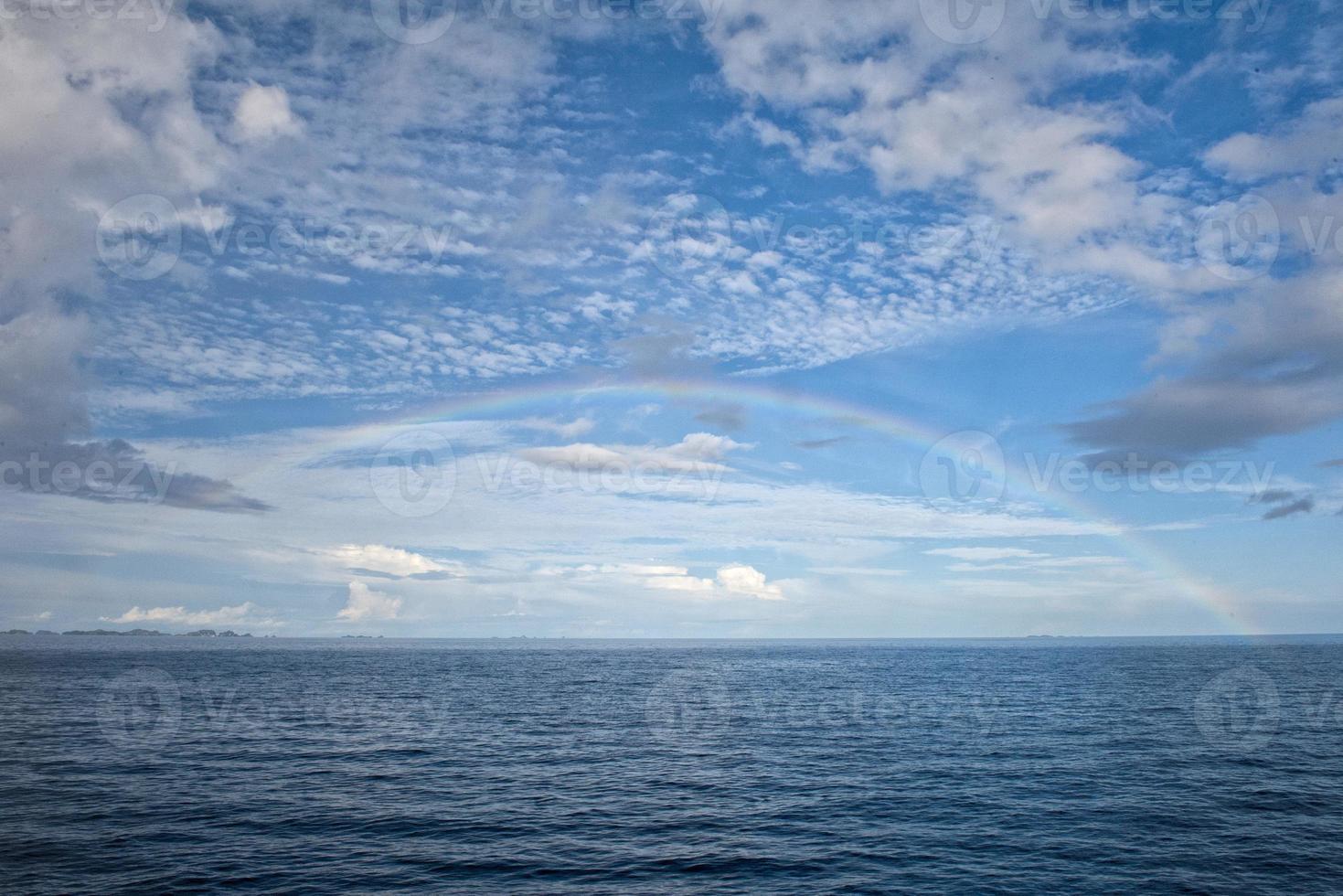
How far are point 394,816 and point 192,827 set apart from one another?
29.9 ft

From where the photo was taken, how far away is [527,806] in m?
41.1

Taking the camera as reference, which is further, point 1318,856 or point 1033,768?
point 1033,768

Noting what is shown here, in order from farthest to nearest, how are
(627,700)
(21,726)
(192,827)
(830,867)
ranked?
(627,700)
(21,726)
(192,827)
(830,867)

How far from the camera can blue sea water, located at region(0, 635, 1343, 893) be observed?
31.0m

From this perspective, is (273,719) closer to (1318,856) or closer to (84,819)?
(84,819)

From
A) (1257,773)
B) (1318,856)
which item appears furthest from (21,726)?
(1257,773)

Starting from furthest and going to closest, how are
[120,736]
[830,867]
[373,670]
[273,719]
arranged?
[373,670], [273,719], [120,736], [830,867]

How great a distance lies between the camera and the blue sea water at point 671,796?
31016 millimetres

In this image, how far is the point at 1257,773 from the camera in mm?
49562

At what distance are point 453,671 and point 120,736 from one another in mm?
99353

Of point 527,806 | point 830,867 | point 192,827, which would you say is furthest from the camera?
point 527,806

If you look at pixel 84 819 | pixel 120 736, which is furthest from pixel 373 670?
pixel 84 819

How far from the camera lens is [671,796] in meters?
43.4

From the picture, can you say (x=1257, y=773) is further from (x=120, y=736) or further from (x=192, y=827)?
(x=120, y=736)
